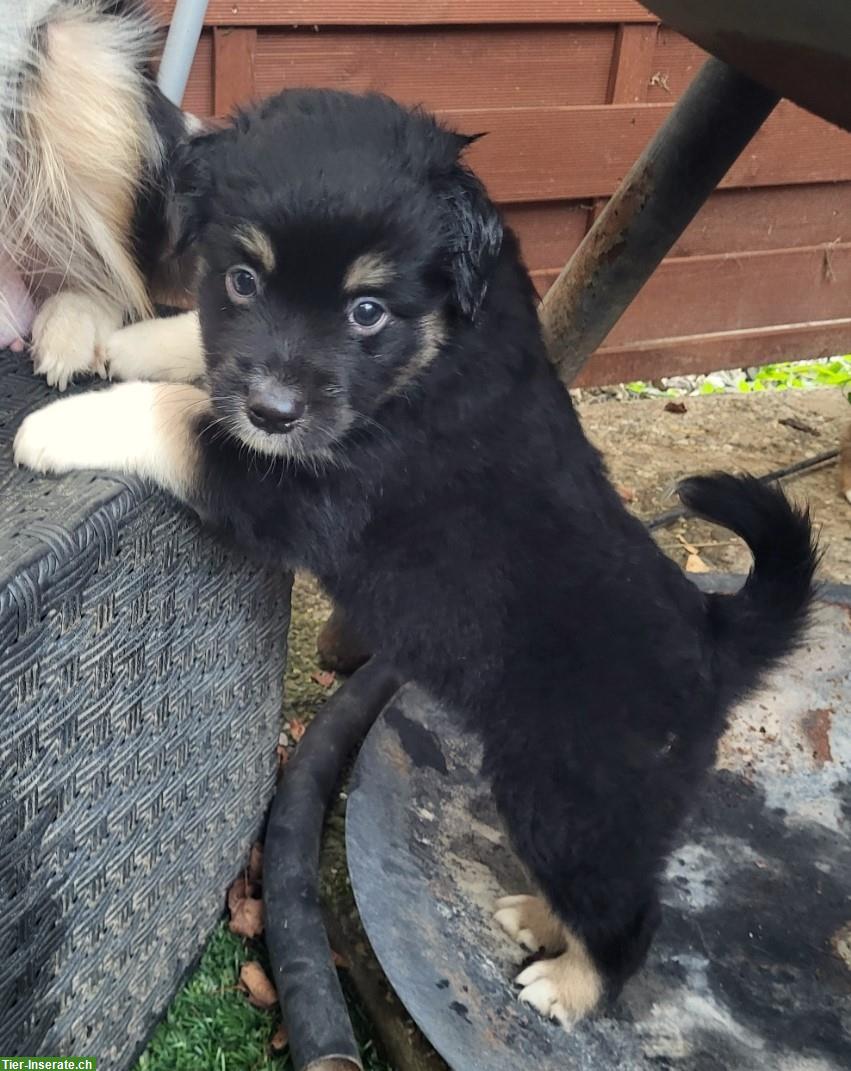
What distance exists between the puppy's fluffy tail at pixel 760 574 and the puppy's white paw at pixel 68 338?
103 centimetres

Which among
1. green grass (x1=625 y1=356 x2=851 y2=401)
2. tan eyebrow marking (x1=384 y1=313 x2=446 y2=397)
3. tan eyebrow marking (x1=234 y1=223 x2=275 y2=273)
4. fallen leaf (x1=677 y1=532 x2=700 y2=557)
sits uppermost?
tan eyebrow marking (x1=234 y1=223 x2=275 y2=273)

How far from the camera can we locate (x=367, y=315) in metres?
1.59

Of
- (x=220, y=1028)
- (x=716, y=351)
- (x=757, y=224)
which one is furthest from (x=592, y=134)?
(x=220, y=1028)

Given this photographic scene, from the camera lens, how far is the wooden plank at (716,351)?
4.63 m

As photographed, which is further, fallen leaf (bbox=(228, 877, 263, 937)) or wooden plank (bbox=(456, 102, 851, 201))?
wooden plank (bbox=(456, 102, 851, 201))

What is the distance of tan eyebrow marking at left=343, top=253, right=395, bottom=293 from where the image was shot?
1525 mm

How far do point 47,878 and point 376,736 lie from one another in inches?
39.0

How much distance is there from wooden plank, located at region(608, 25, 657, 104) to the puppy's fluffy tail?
2.73 metres

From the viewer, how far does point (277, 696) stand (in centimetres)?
229

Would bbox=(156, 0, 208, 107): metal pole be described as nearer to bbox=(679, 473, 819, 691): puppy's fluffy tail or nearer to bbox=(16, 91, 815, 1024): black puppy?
bbox=(16, 91, 815, 1024): black puppy

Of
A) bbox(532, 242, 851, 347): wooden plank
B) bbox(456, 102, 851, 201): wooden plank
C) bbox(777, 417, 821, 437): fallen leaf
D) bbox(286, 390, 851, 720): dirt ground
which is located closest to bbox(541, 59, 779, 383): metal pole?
bbox(286, 390, 851, 720): dirt ground

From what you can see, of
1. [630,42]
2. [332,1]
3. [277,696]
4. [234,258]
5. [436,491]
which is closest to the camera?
[234,258]

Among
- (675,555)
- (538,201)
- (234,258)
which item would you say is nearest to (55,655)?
(234,258)

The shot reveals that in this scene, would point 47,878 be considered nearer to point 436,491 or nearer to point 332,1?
point 436,491
